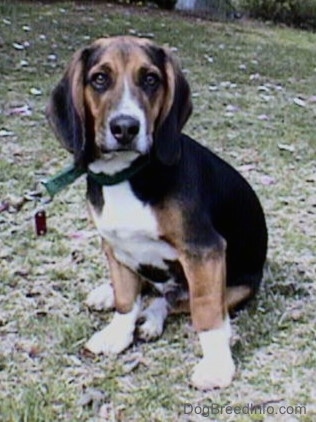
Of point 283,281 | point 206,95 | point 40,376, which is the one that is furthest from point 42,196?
point 206,95

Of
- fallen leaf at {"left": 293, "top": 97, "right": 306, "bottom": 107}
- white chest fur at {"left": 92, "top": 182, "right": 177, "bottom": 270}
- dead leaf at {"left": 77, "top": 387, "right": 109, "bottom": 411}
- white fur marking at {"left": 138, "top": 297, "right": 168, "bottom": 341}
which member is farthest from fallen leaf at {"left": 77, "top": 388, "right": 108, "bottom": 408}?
fallen leaf at {"left": 293, "top": 97, "right": 306, "bottom": 107}

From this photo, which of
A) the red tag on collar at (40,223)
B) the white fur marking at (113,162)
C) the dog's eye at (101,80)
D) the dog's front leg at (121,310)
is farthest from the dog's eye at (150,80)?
the red tag on collar at (40,223)

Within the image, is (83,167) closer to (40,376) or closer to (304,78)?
(40,376)

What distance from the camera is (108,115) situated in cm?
288

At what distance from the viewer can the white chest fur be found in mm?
3083

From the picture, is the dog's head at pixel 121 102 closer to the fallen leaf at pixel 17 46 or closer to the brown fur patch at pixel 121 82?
the brown fur patch at pixel 121 82

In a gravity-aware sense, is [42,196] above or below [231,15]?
above

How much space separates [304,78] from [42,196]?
18.7 ft

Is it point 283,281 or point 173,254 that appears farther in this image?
point 283,281

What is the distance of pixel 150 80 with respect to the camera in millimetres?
2939

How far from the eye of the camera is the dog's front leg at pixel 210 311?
3088 millimetres

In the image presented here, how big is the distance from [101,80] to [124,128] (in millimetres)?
210

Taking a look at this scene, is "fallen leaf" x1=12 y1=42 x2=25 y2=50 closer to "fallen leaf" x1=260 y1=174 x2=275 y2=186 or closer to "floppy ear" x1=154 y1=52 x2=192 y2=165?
"fallen leaf" x1=260 y1=174 x2=275 y2=186

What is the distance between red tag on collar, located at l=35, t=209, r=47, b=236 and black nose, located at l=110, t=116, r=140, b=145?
1700mm
